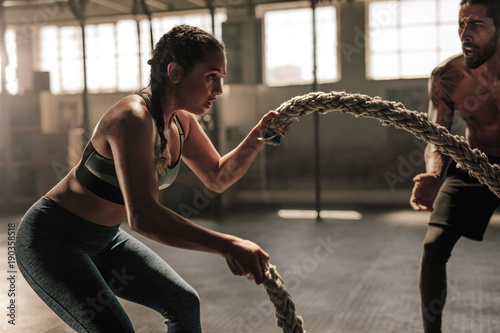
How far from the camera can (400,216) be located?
22.0ft

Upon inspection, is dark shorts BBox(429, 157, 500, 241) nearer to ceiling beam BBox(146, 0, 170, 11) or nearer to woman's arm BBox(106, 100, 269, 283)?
woman's arm BBox(106, 100, 269, 283)

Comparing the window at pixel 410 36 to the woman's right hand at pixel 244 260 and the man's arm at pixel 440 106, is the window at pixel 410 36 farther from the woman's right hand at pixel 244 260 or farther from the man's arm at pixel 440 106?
the woman's right hand at pixel 244 260

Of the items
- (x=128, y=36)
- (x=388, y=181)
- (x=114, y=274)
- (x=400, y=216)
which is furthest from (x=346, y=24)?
(x=114, y=274)

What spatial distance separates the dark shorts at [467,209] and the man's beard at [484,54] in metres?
0.36

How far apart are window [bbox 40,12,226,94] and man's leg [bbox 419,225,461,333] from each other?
6.91 meters

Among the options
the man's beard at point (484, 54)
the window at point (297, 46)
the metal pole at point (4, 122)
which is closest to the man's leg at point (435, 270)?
the man's beard at point (484, 54)

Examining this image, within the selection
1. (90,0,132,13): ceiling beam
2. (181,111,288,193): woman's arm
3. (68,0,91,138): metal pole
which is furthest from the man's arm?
(90,0,132,13): ceiling beam

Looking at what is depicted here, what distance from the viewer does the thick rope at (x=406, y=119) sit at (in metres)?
1.06

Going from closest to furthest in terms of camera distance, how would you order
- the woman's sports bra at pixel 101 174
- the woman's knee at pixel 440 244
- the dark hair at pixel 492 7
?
the woman's sports bra at pixel 101 174, the dark hair at pixel 492 7, the woman's knee at pixel 440 244

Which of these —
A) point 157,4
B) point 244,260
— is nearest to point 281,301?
point 244,260

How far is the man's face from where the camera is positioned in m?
Answer: 1.87

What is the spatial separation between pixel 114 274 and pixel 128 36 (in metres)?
7.76

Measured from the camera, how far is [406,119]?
1058 millimetres

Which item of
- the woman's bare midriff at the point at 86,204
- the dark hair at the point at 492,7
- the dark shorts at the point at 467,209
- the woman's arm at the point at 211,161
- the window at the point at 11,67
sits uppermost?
the window at the point at 11,67
